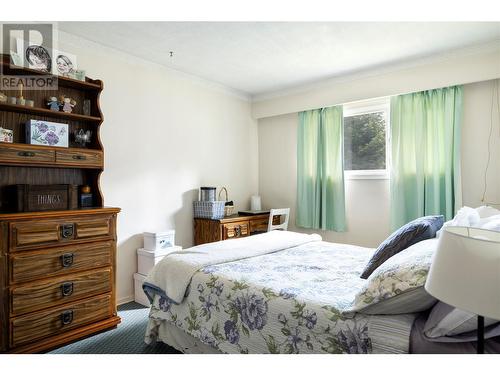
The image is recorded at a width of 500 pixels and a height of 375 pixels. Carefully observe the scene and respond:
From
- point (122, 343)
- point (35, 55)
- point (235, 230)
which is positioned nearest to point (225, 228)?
point (235, 230)

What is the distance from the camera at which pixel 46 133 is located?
2.49 metres

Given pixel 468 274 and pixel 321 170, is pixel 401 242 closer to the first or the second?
pixel 468 274

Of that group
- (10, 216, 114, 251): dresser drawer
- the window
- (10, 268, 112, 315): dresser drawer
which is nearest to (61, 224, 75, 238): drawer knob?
(10, 216, 114, 251): dresser drawer

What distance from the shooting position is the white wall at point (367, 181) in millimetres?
3082

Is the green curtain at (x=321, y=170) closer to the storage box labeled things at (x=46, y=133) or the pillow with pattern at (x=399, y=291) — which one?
the pillow with pattern at (x=399, y=291)

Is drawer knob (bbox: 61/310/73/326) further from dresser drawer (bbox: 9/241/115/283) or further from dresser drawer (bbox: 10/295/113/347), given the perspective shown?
dresser drawer (bbox: 9/241/115/283)

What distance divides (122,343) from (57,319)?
478 mm

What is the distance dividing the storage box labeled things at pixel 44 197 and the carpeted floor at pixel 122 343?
1002 mm

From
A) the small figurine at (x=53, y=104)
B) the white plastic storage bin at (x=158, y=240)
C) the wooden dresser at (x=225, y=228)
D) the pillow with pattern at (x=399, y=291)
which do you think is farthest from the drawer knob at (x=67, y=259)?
the pillow with pattern at (x=399, y=291)

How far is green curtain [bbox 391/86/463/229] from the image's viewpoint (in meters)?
3.18

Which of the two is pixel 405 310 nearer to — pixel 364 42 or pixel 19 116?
pixel 364 42

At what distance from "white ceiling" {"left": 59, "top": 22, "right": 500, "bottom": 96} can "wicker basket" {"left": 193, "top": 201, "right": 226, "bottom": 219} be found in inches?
59.1

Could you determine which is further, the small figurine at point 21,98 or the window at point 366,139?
the window at point 366,139
